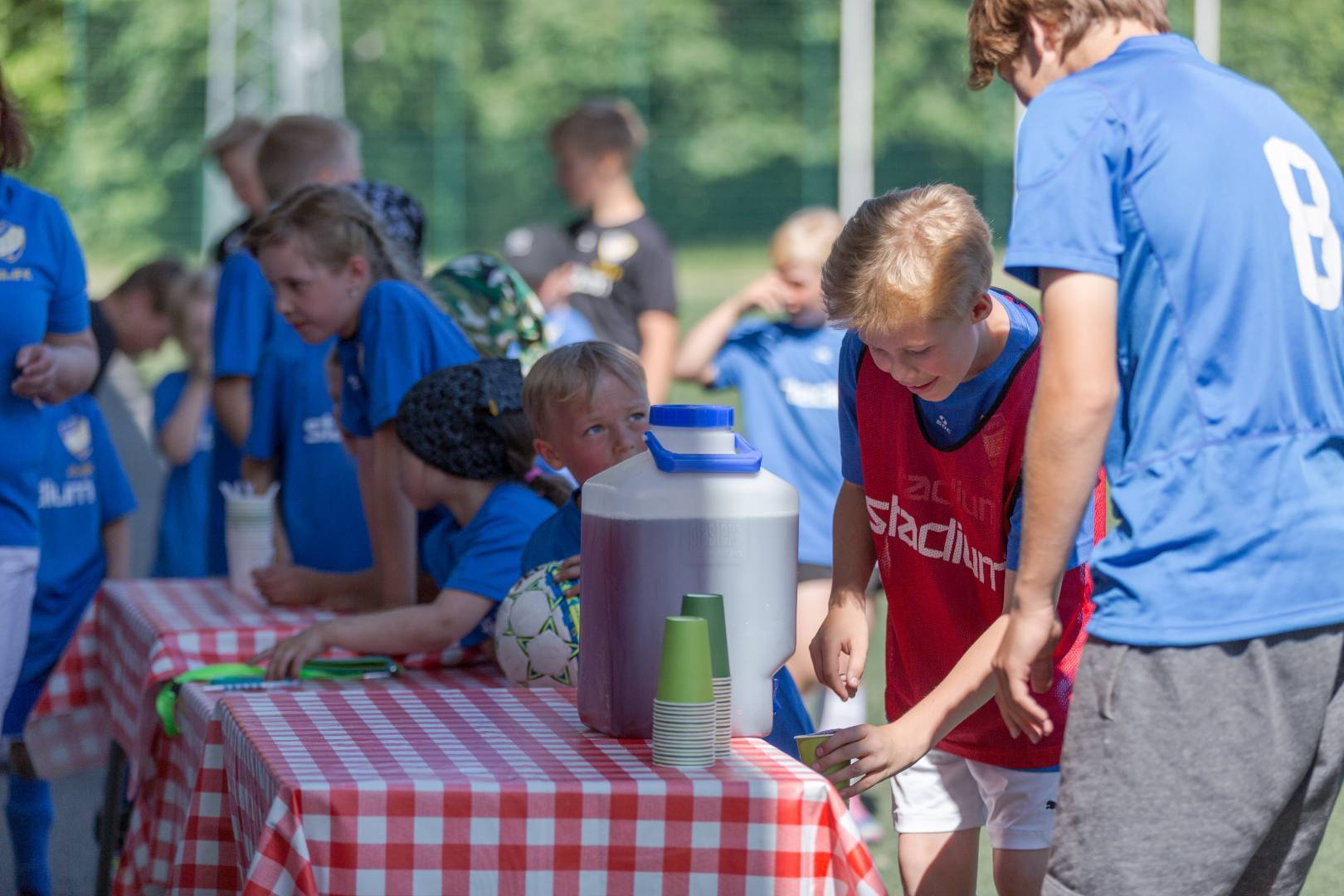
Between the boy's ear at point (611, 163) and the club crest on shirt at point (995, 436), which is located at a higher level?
the boy's ear at point (611, 163)

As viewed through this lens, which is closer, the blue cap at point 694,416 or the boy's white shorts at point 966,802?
the blue cap at point 694,416

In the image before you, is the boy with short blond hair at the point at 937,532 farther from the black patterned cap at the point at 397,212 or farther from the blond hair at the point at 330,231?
the black patterned cap at the point at 397,212

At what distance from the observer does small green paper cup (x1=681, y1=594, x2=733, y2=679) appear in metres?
1.80

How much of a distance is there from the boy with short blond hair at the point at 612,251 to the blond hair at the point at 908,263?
11.3 ft

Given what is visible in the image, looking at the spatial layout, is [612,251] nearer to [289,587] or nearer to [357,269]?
[357,269]

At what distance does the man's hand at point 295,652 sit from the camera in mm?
2566

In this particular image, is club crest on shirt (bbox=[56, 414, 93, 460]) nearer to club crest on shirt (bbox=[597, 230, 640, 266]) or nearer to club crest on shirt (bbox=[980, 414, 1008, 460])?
club crest on shirt (bbox=[597, 230, 640, 266])

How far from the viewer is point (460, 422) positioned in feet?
9.09

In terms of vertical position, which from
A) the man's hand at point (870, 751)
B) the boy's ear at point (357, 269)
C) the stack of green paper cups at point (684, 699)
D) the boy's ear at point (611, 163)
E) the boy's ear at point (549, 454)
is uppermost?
the boy's ear at point (611, 163)

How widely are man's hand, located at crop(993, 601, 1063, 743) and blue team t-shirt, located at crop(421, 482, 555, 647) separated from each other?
3.49 feet

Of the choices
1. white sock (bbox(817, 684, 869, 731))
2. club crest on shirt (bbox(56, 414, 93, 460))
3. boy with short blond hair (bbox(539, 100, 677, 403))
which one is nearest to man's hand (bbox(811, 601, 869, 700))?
white sock (bbox(817, 684, 869, 731))

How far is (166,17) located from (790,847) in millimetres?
19887

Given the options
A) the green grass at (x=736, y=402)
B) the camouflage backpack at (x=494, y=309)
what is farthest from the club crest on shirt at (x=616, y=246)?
the camouflage backpack at (x=494, y=309)

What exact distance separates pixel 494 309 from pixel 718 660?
6.62 feet
